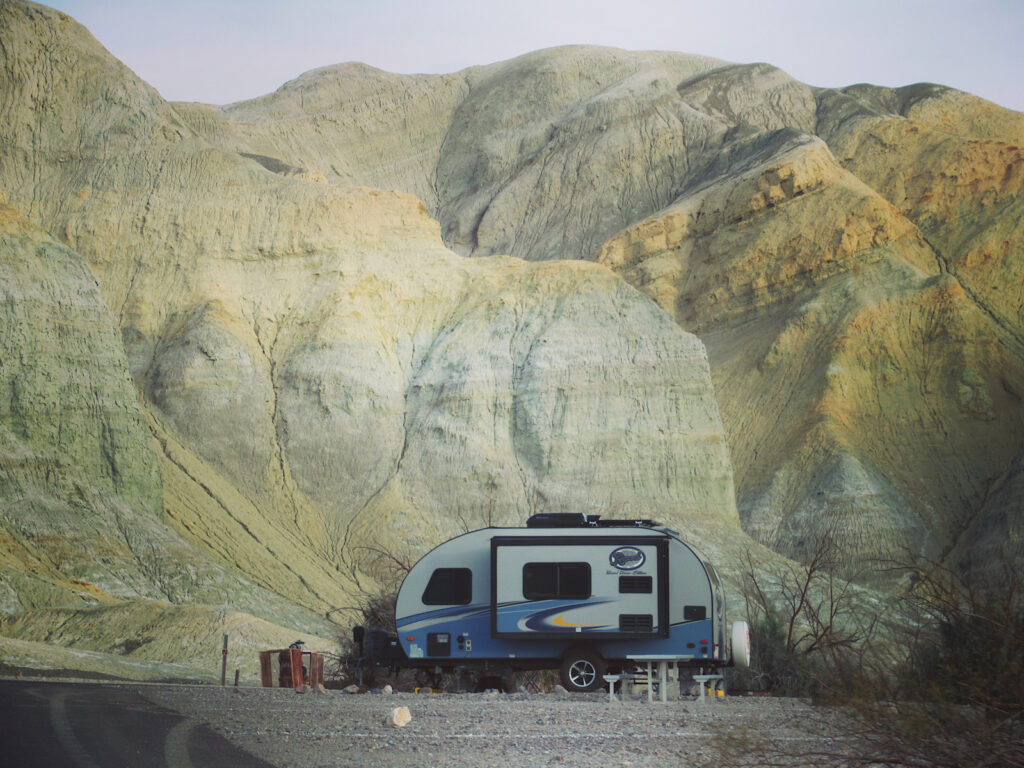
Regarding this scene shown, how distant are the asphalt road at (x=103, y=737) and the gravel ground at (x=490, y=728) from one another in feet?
1.28

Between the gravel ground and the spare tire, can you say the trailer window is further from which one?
the spare tire

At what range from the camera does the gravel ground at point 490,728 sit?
36.7 ft

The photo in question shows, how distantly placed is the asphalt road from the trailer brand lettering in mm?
7340

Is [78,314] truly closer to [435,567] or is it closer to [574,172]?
[435,567]

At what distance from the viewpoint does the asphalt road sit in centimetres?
1016

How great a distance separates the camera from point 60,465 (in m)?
46.2

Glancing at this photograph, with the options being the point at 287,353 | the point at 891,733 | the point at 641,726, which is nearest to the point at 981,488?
the point at 287,353

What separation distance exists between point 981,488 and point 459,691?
55162mm

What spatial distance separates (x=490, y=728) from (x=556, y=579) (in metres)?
6.18

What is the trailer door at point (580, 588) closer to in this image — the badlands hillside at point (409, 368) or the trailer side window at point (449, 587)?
the trailer side window at point (449, 587)

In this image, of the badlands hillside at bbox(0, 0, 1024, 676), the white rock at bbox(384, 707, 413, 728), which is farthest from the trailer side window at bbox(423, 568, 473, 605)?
the badlands hillside at bbox(0, 0, 1024, 676)

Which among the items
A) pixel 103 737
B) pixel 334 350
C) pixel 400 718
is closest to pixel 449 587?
pixel 400 718

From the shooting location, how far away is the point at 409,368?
64.7 meters

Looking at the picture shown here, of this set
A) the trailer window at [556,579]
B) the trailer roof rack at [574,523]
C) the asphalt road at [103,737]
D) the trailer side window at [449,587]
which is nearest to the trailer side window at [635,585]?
the trailer window at [556,579]
